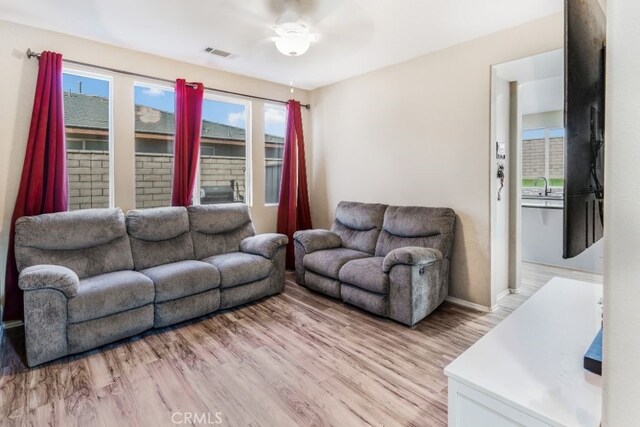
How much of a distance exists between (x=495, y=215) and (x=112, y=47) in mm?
4143

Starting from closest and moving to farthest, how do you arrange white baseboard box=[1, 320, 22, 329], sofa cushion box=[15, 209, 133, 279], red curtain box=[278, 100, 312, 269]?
sofa cushion box=[15, 209, 133, 279], white baseboard box=[1, 320, 22, 329], red curtain box=[278, 100, 312, 269]

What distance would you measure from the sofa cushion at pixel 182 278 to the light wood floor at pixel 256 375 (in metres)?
0.32

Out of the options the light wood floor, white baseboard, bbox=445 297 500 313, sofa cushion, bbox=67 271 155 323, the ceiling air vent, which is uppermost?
the ceiling air vent

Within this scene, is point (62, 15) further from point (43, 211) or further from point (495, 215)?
point (495, 215)

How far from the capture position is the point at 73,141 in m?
3.28

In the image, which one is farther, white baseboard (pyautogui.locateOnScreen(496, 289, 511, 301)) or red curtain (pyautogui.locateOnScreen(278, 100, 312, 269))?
red curtain (pyautogui.locateOnScreen(278, 100, 312, 269))

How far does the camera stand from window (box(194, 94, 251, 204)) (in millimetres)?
4129

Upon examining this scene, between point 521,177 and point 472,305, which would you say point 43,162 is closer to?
point 472,305

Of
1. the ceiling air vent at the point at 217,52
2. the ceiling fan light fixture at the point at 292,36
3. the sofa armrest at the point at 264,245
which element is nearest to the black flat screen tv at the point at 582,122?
the ceiling fan light fixture at the point at 292,36

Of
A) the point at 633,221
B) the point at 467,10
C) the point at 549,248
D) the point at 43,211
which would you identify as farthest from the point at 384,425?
the point at 549,248

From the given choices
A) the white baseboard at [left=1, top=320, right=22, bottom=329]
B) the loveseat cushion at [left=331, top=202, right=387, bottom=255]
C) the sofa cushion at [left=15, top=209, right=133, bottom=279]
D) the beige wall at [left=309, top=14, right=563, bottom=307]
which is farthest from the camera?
the loveseat cushion at [left=331, top=202, right=387, bottom=255]

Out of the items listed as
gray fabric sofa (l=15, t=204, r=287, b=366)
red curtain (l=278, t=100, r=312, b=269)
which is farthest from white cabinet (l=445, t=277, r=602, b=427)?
red curtain (l=278, t=100, r=312, b=269)

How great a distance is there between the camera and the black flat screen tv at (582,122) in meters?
0.90
